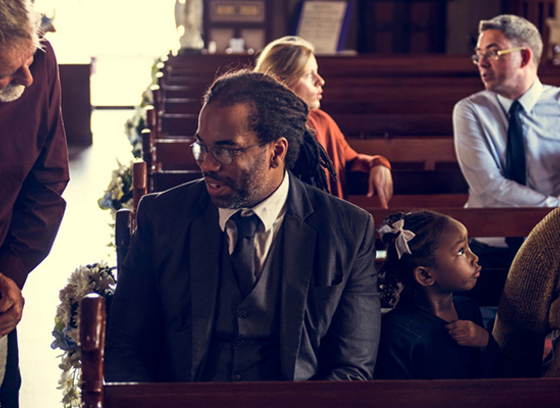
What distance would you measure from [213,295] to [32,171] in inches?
24.6

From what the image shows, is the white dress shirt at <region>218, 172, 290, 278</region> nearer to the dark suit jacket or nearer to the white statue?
the dark suit jacket

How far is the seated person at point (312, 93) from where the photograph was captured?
10.1 feet

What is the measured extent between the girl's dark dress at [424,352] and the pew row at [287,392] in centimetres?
69

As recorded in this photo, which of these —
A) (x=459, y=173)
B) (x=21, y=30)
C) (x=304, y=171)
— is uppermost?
(x=21, y=30)

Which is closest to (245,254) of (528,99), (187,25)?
(528,99)

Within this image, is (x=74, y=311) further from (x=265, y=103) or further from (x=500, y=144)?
(x=500, y=144)

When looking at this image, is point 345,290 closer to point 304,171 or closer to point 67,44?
point 304,171

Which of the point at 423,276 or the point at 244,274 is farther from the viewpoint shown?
the point at 423,276

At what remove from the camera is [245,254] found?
5.95 ft

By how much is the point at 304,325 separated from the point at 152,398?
591mm

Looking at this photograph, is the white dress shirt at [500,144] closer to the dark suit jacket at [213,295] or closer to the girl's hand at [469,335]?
the girl's hand at [469,335]

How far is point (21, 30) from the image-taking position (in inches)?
70.2

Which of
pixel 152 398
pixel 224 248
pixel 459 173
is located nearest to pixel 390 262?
pixel 224 248

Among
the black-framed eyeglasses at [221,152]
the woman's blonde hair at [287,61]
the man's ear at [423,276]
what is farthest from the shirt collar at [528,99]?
the black-framed eyeglasses at [221,152]
